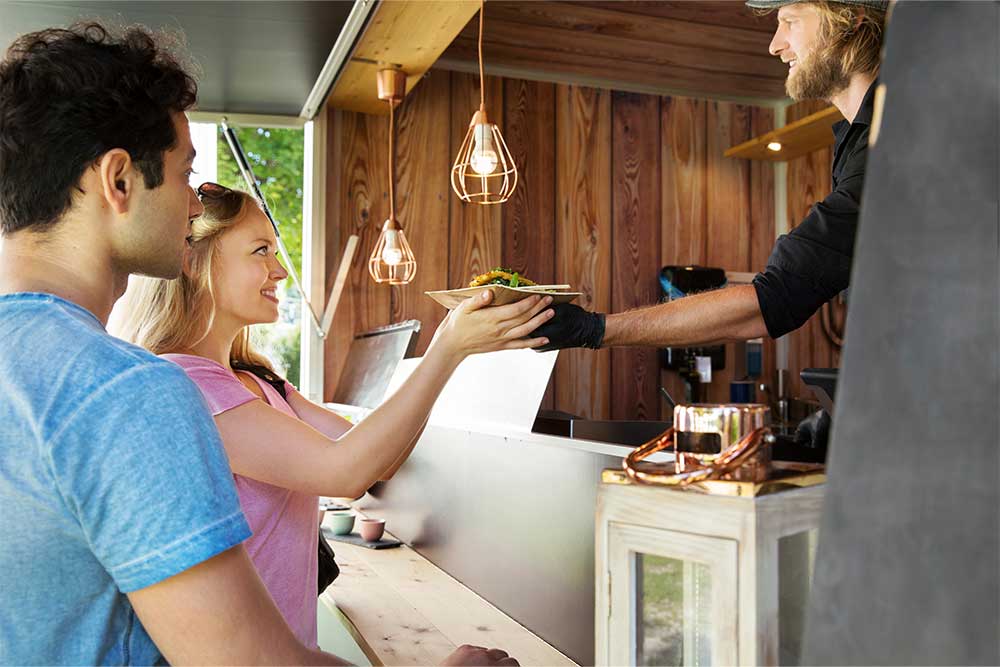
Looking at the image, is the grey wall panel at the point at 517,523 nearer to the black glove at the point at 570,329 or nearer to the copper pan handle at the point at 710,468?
the black glove at the point at 570,329

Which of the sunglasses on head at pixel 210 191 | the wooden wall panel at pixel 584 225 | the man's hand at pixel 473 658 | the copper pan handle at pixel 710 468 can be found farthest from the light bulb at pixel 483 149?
the copper pan handle at pixel 710 468

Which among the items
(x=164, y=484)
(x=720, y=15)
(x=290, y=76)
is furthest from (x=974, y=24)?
(x=720, y=15)

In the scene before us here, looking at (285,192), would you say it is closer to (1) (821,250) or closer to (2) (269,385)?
(2) (269,385)

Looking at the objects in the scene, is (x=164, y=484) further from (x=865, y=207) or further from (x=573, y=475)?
(x=573, y=475)

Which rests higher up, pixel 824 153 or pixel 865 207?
pixel 824 153

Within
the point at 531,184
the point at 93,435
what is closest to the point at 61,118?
the point at 93,435

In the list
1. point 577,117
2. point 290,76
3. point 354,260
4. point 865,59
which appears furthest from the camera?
point 577,117

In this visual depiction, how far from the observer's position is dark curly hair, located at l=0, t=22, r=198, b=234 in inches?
38.1

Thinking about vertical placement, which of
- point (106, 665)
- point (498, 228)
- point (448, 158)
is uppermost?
point (448, 158)

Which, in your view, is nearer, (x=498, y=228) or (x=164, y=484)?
(x=164, y=484)

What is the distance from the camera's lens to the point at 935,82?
0.56 meters

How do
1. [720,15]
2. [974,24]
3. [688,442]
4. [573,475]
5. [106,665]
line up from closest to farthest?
[974,24], [688,442], [106,665], [573,475], [720,15]

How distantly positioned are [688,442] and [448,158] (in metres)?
3.57

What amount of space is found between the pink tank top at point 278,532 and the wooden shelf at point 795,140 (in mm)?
2954
